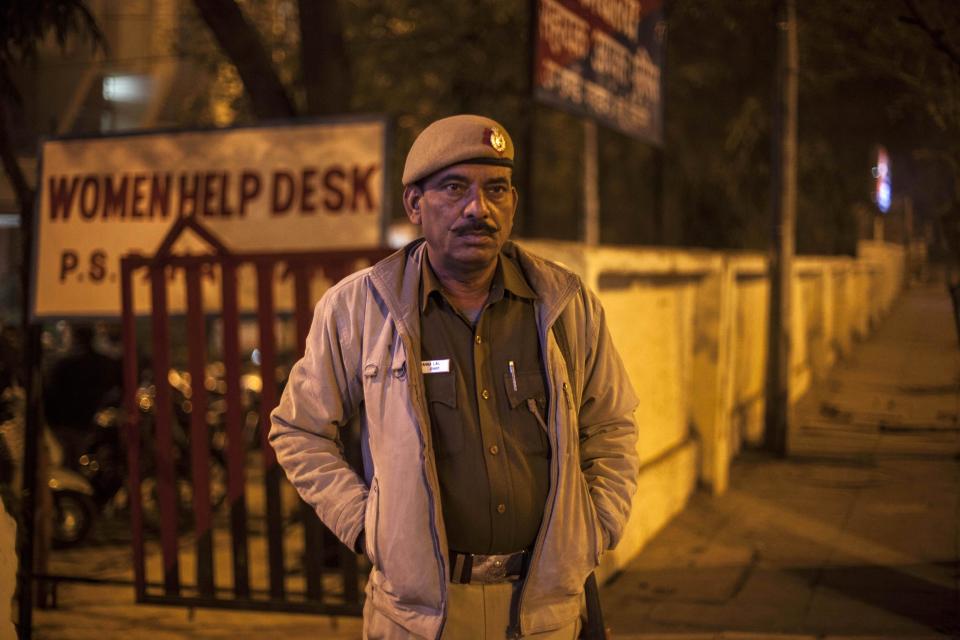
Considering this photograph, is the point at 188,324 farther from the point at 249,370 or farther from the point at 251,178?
the point at 249,370

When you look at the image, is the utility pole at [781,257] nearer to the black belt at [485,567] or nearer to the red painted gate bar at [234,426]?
the red painted gate bar at [234,426]

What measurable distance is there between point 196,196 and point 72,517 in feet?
9.24

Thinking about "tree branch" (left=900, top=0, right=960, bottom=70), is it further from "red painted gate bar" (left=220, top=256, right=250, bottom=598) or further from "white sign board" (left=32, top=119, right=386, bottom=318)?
"red painted gate bar" (left=220, top=256, right=250, bottom=598)

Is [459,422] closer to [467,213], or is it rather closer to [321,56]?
[467,213]

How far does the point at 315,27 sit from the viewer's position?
7410mm

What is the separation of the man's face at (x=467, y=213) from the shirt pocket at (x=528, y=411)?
29 cm

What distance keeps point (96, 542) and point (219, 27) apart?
3612mm

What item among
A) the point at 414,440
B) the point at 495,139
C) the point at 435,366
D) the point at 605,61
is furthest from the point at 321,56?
the point at 414,440

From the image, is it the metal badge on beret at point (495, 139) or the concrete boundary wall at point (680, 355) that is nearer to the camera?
the metal badge on beret at point (495, 139)

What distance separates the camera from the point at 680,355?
27.8ft

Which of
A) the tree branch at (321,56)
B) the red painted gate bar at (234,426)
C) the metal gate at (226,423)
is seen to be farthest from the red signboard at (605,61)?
the red painted gate bar at (234,426)

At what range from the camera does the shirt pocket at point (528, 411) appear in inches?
107

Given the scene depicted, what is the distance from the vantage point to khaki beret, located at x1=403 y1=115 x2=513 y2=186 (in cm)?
271

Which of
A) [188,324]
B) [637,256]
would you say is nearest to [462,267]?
[188,324]
